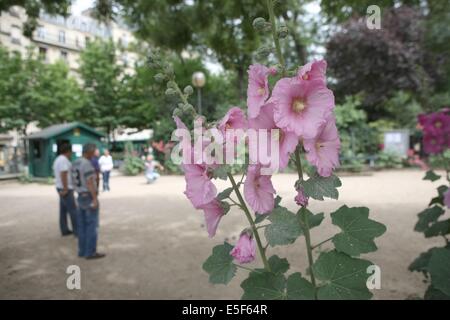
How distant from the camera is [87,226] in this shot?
5051 millimetres

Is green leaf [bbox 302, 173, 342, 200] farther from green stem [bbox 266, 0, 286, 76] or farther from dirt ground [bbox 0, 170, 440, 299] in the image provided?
dirt ground [bbox 0, 170, 440, 299]

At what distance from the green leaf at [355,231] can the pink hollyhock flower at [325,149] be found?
19 cm

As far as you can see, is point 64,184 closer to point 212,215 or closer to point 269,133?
point 212,215

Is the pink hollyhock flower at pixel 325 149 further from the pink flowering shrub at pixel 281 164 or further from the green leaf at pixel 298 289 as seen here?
the green leaf at pixel 298 289

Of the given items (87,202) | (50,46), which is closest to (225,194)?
(87,202)

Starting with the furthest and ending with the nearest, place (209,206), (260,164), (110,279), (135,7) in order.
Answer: (135,7)
(110,279)
(209,206)
(260,164)

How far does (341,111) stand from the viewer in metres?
16.3

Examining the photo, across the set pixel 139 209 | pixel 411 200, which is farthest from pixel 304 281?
pixel 411 200

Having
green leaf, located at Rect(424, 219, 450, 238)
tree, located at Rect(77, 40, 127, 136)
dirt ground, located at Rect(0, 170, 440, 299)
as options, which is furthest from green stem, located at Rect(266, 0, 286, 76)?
tree, located at Rect(77, 40, 127, 136)

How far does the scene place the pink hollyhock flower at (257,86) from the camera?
882 mm

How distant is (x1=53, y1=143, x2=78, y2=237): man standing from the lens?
5980mm

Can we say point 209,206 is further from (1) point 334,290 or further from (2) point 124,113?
(2) point 124,113

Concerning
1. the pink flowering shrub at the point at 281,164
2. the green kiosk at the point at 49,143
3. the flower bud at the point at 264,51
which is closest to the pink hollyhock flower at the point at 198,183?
the pink flowering shrub at the point at 281,164

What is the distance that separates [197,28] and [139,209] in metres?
4.85
